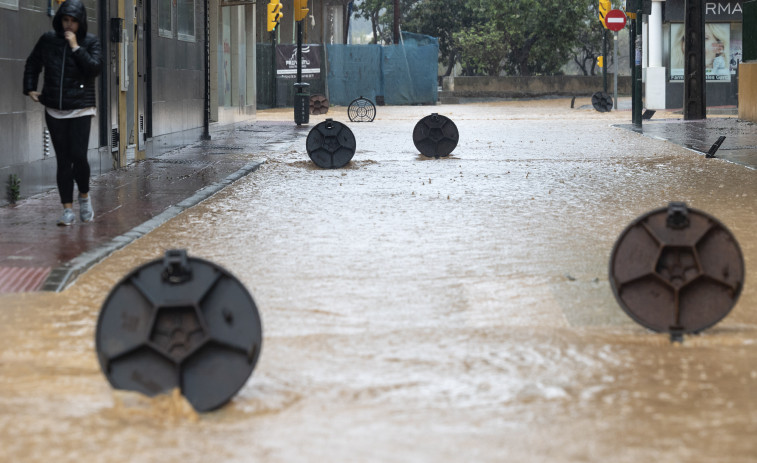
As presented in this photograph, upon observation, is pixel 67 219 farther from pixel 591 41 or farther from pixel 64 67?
pixel 591 41

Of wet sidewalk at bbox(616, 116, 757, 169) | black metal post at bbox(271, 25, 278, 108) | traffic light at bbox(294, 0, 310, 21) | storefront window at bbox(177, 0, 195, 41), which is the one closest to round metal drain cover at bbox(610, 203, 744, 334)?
wet sidewalk at bbox(616, 116, 757, 169)

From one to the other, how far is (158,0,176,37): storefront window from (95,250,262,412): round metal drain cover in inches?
584

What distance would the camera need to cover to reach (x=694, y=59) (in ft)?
98.0

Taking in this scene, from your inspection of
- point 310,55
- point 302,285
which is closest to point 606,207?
point 302,285

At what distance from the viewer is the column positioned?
38.9 metres

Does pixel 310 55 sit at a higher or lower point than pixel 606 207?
higher

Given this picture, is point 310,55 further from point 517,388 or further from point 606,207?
point 517,388

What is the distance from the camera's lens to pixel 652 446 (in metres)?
4.00

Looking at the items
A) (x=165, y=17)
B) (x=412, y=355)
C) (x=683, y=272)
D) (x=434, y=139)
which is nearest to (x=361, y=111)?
(x=165, y=17)

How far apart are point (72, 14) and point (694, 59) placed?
75.8 feet

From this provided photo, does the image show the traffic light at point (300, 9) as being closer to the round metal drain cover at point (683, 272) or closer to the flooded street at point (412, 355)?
the flooded street at point (412, 355)

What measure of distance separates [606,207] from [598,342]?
5.66 m

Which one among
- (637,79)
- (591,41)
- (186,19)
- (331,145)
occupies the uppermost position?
(591,41)

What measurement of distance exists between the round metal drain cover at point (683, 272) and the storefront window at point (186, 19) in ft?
52.4
